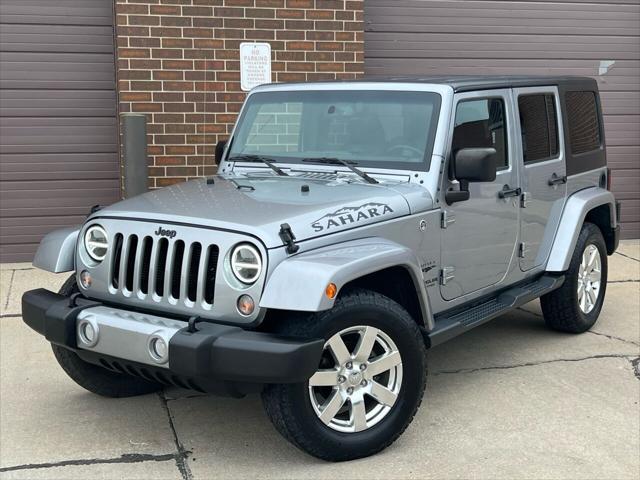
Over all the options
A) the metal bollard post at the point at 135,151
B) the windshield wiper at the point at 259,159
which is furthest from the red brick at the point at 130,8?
the windshield wiper at the point at 259,159

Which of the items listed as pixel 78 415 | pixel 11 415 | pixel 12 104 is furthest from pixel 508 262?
pixel 12 104

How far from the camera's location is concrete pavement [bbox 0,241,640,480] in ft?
12.7

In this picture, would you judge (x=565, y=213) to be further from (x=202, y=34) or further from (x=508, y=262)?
(x=202, y=34)

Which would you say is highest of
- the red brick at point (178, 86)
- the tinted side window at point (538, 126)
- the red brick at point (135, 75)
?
the red brick at point (135, 75)

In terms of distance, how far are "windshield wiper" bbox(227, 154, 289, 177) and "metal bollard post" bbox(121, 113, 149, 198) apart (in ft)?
6.50

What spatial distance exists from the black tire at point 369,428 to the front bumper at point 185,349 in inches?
5.1

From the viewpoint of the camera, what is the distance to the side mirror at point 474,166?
4336 mm

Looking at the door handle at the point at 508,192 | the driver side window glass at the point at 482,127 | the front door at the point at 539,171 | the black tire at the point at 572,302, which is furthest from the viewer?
the black tire at the point at 572,302

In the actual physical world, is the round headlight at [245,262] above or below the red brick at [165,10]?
below

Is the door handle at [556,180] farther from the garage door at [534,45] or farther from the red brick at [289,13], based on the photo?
the garage door at [534,45]

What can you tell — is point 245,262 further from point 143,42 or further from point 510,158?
point 143,42

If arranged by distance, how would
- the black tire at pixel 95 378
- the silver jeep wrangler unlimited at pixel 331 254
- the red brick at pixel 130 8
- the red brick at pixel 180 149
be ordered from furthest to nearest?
the red brick at pixel 180 149, the red brick at pixel 130 8, the black tire at pixel 95 378, the silver jeep wrangler unlimited at pixel 331 254

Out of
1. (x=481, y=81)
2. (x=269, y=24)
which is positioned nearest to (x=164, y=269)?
(x=481, y=81)

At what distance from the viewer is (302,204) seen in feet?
13.2
